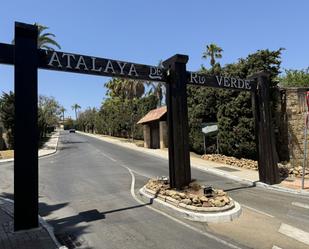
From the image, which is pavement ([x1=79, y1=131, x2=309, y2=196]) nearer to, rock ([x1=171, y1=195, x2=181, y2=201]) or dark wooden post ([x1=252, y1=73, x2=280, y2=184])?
dark wooden post ([x1=252, y1=73, x2=280, y2=184])

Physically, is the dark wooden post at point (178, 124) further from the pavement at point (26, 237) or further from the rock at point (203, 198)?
the pavement at point (26, 237)

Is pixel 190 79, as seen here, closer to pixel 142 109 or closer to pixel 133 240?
pixel 133 240

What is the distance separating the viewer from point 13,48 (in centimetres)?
809

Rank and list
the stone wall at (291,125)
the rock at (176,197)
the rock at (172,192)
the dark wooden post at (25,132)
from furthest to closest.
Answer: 1. the stone wall at (291,125)
2. the rock at (172,192)
3. the rock at (176,197)
4. the dark wooden post at (25,132)

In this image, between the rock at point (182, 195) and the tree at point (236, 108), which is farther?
the tree at point (236, 108)

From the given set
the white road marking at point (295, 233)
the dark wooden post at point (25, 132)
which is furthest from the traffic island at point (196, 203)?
the dark wooden post at point (25, 132)

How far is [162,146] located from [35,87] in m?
24.4

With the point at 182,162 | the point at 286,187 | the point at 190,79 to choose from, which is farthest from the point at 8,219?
the point at 286,187

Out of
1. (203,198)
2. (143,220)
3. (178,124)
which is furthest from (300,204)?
(143,220)

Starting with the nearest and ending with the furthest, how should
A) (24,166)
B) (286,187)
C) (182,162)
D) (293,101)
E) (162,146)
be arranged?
(24,166), (182,162), (286,187), (293,101), (162,146)

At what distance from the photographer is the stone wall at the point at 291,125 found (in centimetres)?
1848

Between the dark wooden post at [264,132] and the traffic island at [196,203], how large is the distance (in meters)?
4.99

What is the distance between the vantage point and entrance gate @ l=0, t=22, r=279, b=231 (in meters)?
7.83

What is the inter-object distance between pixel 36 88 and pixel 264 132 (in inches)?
390
